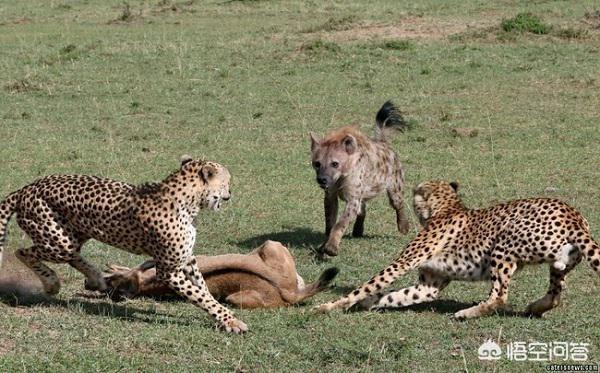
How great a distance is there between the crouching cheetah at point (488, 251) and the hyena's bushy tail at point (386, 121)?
279 cm

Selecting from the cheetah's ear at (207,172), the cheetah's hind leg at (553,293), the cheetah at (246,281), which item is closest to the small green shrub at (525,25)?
the cheetah at (246,281)

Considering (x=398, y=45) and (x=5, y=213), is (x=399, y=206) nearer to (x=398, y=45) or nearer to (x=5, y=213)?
(x=5, y=213)

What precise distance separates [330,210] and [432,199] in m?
1.98

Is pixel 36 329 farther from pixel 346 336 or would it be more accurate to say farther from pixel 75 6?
pixel 75 6

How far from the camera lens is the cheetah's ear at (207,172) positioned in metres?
6.84

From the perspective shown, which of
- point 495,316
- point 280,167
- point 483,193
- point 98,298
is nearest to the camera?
point 495,316

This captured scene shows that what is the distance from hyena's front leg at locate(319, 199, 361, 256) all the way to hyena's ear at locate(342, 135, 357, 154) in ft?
1.33

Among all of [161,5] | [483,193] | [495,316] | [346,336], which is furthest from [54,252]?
[161,5]

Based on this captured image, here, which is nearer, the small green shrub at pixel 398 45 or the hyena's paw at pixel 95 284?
the hyena's paw at pixel 95 284

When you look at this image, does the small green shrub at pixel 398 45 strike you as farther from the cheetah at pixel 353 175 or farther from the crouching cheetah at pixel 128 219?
the crouching cheetah at pixel 128 219

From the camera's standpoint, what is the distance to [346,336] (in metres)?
6.64

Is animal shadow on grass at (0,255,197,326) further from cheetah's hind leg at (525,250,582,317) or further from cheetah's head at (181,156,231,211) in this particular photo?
cheetah's hind leg at (525,250,582,317)

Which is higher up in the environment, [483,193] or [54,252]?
[54,252]

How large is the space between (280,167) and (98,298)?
181 inches
